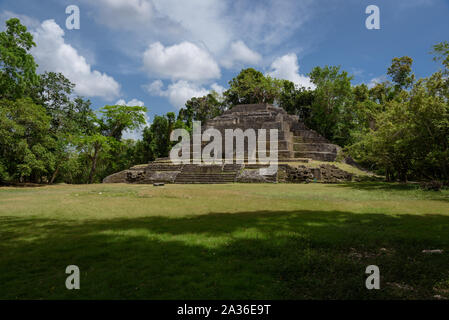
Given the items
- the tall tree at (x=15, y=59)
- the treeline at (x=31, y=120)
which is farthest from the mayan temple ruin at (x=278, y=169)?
the tall tree at (x=15, y=59)

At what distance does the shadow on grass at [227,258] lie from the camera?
2.88m

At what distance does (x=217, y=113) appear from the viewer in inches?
1875

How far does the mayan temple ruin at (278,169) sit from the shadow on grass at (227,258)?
13.4 m

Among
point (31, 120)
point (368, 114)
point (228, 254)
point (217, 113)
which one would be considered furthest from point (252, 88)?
point (228, 254)

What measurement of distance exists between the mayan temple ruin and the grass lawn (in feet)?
40.7

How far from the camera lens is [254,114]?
36.5 m

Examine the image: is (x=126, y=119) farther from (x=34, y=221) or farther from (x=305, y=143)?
(x=34, y=221)

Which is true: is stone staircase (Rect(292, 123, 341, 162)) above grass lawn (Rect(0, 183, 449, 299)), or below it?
above

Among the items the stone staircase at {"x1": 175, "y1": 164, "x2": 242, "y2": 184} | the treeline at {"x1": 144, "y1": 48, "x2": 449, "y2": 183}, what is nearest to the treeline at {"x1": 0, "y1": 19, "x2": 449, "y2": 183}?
the treeline at {"x1": 144, "y1": 48, "x2": 449, "y2": 183}

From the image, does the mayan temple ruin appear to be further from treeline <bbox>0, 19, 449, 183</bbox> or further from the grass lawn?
the grass lawn

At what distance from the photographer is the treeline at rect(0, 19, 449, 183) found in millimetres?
13938

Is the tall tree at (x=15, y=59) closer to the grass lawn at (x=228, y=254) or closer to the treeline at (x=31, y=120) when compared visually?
the treeline at (x=31, y=120)
